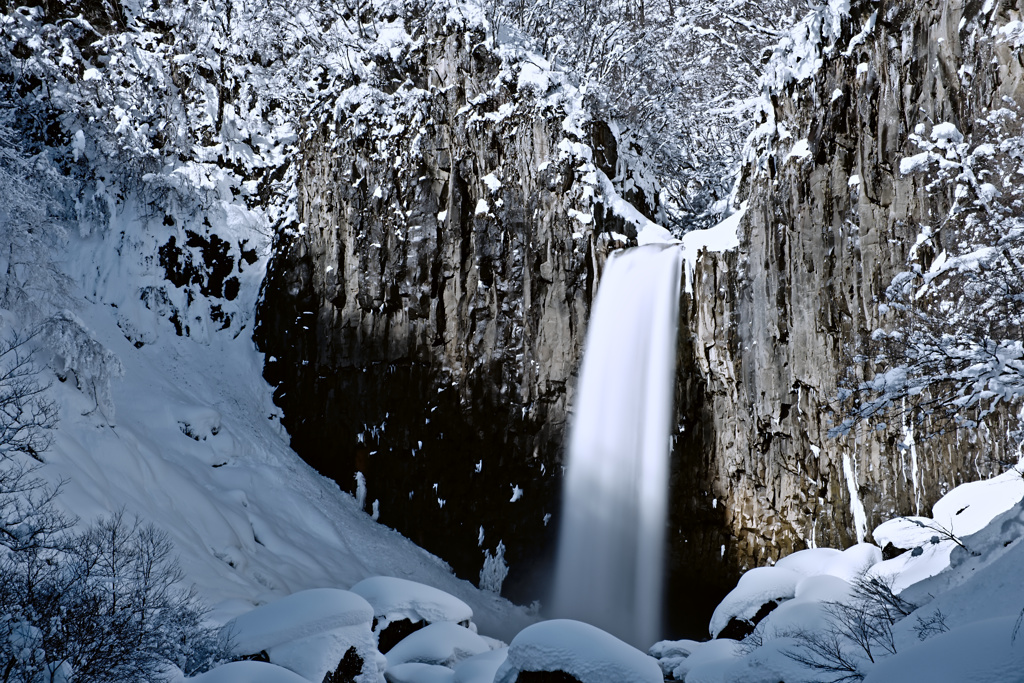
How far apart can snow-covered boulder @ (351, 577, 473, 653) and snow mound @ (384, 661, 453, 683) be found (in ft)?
4.35

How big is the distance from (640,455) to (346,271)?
42.1 feet

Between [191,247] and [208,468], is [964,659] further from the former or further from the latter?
[191,247]

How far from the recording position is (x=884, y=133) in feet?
60.2

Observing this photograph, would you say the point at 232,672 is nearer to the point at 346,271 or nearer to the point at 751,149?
the point at 751,149

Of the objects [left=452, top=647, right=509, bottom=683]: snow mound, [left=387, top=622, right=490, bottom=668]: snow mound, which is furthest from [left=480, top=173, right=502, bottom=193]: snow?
[left=452, top=647, right=509, bottom=683]: snow mound

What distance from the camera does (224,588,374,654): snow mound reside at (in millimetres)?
11539

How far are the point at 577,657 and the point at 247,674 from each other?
4.13 meters

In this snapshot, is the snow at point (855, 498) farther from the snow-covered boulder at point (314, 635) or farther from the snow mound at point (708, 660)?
the snow-covered boulder at point (314, 635)

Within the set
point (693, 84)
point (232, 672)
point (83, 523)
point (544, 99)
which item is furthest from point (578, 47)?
point (232, 672)

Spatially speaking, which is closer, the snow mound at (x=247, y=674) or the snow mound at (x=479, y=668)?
the snow mound at (x=247, y=674)

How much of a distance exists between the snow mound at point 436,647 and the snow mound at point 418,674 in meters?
0.34

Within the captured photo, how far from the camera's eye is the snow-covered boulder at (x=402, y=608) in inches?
573

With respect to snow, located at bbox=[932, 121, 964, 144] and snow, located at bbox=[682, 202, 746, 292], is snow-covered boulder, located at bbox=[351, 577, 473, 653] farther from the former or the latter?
snow, located at bbox=[932, 121, 964, 144]

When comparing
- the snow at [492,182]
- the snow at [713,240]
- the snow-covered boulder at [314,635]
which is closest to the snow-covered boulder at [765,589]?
the snow-covered boulder at [314,635]
